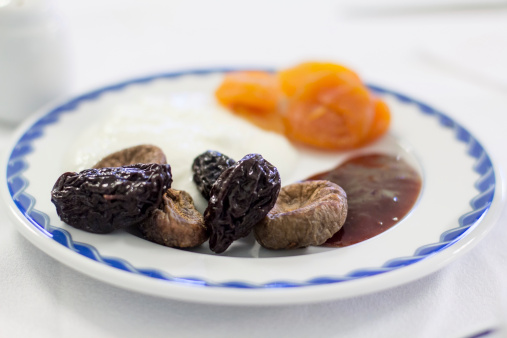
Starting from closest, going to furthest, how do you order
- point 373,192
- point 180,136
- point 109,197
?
1. point 109,197
2. point 373,192
3. point 180,136

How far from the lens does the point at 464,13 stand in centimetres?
504

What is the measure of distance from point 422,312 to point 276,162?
1.07 metres

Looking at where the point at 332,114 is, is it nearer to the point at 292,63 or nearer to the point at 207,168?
the point at 207,168

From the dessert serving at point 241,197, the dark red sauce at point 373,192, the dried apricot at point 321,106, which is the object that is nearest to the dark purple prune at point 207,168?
the dessert serving at point 241,197

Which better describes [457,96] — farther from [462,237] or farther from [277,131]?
[462,237]

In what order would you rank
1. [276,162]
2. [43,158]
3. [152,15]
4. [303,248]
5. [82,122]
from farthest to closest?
[152,15] < [82,122] < [276,162] < [43,158] < [303,248]

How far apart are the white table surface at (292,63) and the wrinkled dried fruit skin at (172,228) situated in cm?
20

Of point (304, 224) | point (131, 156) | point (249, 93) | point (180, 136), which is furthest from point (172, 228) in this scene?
point (249, 93)

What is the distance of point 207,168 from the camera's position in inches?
86.4

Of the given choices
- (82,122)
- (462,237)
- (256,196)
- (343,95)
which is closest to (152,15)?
(82,122)

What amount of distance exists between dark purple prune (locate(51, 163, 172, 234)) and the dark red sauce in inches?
25.6

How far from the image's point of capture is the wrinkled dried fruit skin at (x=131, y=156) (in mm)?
2199

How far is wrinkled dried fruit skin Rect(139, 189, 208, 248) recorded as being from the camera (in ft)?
5.91

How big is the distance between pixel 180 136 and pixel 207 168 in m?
0.41
